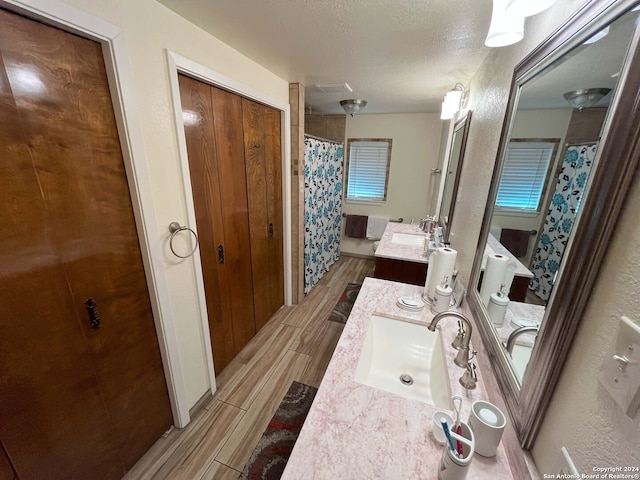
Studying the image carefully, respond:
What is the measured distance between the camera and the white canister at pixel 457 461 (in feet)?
1.90

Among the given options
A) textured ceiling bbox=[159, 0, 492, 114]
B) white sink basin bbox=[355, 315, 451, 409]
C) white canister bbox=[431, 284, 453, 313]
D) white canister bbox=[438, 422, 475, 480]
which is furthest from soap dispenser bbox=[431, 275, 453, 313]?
textured ceiling bbox=[159, 0, 492, 114]

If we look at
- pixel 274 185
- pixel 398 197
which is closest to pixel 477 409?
pixel 274 185

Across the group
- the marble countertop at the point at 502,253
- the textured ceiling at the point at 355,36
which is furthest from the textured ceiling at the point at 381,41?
the marble countertop at the point at 502,253

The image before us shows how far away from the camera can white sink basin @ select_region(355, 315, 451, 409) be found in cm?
105

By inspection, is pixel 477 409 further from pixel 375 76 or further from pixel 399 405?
pixel 375 76

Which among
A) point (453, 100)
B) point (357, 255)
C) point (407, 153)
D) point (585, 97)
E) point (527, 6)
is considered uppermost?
point (453, 100)

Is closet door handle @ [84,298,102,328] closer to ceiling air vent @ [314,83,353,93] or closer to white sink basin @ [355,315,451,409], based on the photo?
white sink basin @ [355,315,451,409]

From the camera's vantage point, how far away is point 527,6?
2.11ft

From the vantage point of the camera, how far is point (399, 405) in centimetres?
83

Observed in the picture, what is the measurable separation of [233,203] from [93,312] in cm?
100

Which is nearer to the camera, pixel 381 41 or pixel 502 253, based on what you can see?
pixel 502 253

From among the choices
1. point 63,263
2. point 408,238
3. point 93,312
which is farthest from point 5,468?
point 408,238

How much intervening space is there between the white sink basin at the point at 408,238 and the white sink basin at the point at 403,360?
1611 millimetres

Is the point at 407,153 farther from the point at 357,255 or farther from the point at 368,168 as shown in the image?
the point at 357,255
